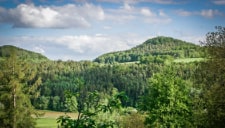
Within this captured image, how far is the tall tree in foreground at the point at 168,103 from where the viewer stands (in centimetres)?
3738

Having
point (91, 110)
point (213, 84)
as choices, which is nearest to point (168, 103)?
point (213, 84)

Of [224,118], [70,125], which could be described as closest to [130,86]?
[224,118]

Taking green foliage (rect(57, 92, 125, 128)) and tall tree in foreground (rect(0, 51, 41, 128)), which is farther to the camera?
tall tree in foreground (rect(0, 51, 41, 128))

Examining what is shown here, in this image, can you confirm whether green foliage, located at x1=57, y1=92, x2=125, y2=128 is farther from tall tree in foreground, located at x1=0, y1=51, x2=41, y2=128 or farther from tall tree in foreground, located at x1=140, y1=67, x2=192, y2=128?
tall tree in foreground, located at x1=140, y1=67, x2=192, y2=128

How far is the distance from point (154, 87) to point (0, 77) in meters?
17.7

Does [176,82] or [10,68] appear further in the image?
[176,82]

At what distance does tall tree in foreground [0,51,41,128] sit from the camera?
34531 mm

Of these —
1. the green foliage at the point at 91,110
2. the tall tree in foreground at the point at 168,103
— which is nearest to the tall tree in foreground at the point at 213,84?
the tall tree in foreground at the point at 168,103

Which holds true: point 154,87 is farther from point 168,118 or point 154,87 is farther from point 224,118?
point 224,118

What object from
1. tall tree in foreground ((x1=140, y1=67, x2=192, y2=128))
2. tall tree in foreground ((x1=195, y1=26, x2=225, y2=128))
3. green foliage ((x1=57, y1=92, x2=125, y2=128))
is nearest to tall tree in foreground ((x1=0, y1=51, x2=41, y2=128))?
tall tree in foreground ((x1=140, y1=67, x2=192, y2=128))

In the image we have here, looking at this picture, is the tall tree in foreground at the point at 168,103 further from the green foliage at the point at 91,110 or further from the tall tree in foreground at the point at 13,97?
the green foliage at the point at 91,110

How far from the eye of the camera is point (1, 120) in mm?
34719

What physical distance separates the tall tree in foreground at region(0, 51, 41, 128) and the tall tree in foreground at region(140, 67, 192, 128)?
13817mm

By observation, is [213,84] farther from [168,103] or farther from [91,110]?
[91,110]
